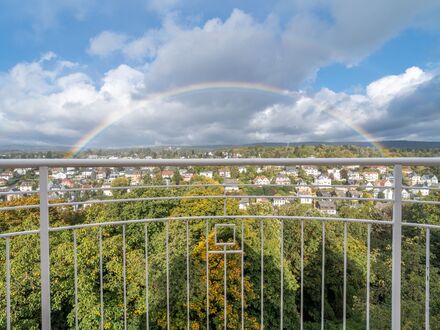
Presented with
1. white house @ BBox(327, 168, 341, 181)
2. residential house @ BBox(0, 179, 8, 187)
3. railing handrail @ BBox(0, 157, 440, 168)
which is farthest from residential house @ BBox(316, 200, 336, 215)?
residential house @ BBox(0, 179, 8, 187)

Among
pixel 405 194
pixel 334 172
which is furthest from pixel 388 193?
pixel 334 172

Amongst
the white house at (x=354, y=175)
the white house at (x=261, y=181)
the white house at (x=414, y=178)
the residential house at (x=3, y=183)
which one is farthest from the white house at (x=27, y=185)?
the white house at (x=354, y=175)

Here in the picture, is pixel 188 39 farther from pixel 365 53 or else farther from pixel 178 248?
pixel 178 248

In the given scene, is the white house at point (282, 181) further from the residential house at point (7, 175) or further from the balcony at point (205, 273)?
the balcony at point (205, 273)

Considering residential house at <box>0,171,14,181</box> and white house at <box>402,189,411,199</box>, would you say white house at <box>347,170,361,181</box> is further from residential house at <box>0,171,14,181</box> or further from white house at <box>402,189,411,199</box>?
residential house at <box>0,171,14,181</box>

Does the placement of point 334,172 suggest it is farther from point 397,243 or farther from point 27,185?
point 27,185
